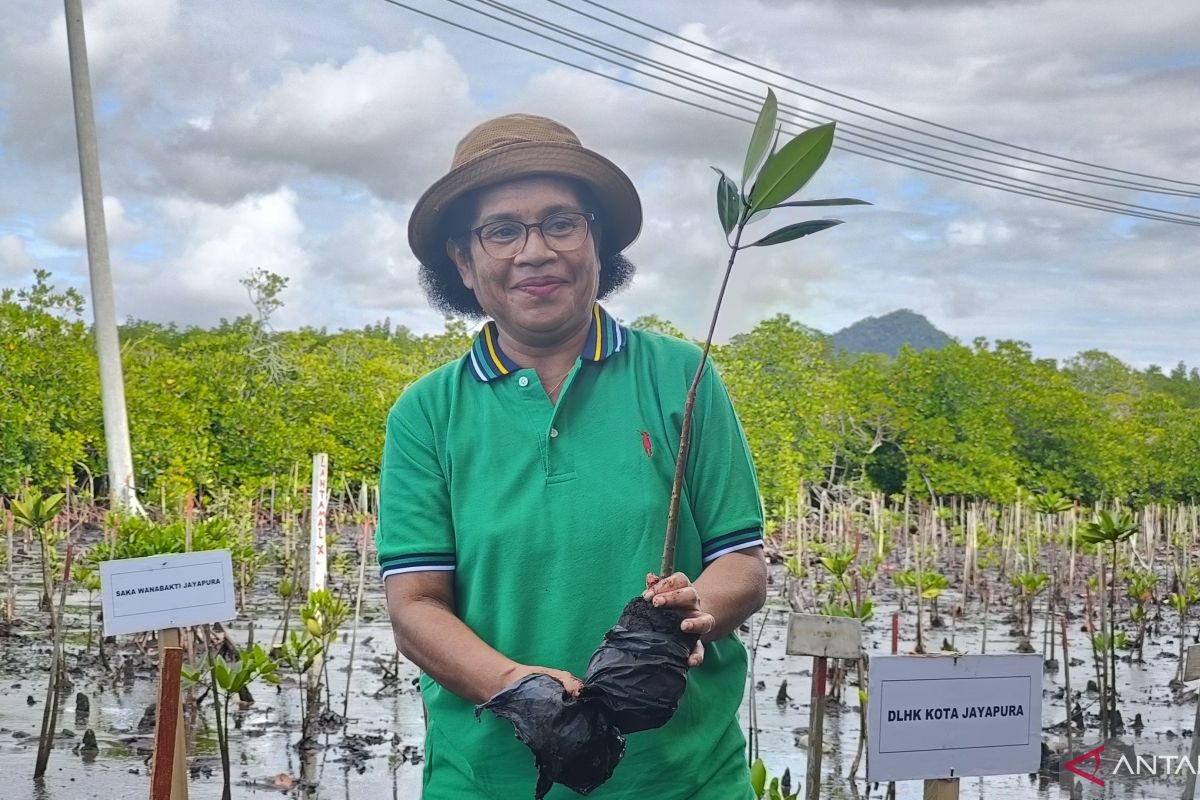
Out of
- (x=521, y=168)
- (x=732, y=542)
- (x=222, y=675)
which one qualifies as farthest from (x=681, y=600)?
(x=222, y=675)

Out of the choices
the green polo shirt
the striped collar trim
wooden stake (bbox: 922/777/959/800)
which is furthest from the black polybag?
wooden stake (bbox: 922/777/959/800)

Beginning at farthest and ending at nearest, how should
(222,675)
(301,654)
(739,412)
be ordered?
(739,412) → (301,654) → (222,675)

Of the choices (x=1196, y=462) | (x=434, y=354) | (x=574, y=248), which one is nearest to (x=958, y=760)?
(x=574, y=248)

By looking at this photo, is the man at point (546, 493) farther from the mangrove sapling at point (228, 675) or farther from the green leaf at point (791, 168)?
the mangrove sapling at point (228, 675)

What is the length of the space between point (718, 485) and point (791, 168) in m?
0.47

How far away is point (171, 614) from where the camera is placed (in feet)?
10.2

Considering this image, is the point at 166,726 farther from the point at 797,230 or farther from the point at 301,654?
the point at 301,654

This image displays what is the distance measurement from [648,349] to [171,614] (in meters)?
1.89

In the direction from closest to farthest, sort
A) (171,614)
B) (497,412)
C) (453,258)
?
(497,412) < (453,258) < (171,614)

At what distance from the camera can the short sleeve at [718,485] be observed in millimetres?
1664

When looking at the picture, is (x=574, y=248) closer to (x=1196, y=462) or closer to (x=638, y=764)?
(x=638, y=764)

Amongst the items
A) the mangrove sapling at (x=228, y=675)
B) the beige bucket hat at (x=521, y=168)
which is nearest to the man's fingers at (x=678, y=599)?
the beige bucket hat at (x=521, y=168)

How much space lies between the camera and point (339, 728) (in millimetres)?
5336

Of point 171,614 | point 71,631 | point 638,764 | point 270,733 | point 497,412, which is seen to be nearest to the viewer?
point 638,764
